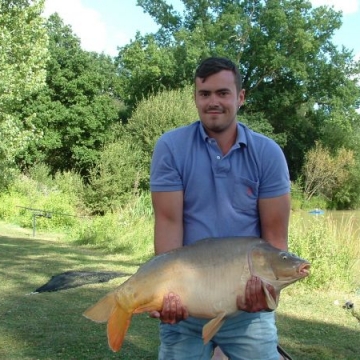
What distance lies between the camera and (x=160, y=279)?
2393 millimetres

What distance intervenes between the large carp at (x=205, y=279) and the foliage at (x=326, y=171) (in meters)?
37.9

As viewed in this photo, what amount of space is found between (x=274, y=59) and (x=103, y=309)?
130 ft

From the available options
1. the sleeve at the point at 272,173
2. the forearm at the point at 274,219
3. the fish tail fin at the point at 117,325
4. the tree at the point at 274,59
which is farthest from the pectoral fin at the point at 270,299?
the tree at the point at 274,59

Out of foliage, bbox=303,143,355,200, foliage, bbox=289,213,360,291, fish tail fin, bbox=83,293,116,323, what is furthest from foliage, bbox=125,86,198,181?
fish tail fin, bbox=83,293,116,323

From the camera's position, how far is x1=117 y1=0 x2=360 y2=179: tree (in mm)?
39594

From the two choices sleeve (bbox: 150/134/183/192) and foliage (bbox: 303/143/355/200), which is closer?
sleeve (bbox: 150/134/183/192)

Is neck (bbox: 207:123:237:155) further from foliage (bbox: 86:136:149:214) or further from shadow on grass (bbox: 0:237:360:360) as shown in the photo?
foliage (bbox: 86:136:149:214)

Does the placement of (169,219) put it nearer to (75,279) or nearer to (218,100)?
(218,100)

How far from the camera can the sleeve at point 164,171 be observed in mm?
2553

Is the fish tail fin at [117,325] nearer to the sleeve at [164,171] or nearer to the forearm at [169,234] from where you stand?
the forearm at [169,234]

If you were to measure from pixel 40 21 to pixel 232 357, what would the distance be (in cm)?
2164

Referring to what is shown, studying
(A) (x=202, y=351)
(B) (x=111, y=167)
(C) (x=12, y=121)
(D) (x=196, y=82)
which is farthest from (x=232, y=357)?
(B) (x=111, y=167)

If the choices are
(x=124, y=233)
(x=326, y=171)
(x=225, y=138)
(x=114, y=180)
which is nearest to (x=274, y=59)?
(x=326, y=171)

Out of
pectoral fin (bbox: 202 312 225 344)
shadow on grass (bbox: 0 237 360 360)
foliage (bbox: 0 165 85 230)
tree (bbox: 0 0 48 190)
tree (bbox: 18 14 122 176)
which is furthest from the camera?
tree (bbox: 18 14 122 176)
